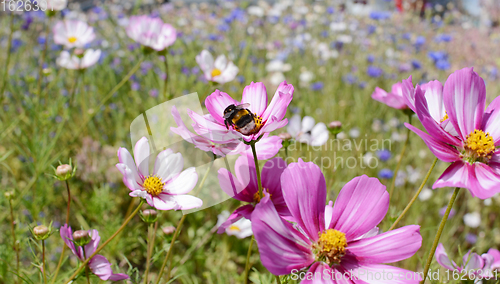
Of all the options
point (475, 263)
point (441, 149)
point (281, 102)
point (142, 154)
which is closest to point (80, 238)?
point (142, 154)

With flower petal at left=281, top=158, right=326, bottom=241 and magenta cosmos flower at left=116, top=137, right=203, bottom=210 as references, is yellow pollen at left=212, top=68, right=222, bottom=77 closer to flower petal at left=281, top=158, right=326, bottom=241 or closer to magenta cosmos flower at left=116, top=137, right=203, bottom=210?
magenta cosmos flower at left=116, top=137, right=203, bottom=210

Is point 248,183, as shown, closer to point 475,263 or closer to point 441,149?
point 441,149

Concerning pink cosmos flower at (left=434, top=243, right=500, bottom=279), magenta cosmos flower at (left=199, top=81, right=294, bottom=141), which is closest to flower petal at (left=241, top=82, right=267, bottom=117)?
magenta cosmos flower at (left=199, top=81, right=294, bottom=141)

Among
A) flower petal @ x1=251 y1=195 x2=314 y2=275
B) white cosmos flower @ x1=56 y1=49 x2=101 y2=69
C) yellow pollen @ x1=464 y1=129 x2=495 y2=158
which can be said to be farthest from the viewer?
white cosmos flower @ x1=56 y1=49 x2=101 y2=69

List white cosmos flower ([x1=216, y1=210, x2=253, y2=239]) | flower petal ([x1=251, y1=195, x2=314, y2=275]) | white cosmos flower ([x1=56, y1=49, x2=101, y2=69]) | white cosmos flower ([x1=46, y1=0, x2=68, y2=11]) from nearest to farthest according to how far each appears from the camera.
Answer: flower petal ([x1=251, y1=195, x2=314, y2=275])
white cosmos flower ([x1=216, y1=210, x2=253, y2=239])
white cosmos flower ([x1=46, y1=0, x2=68, y2=11])
white cosmos flower ([x1=56, y1=49, x2=101, y2=69])

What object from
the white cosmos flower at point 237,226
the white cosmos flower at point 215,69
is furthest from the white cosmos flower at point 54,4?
the white cosmos flower at point 237,226
